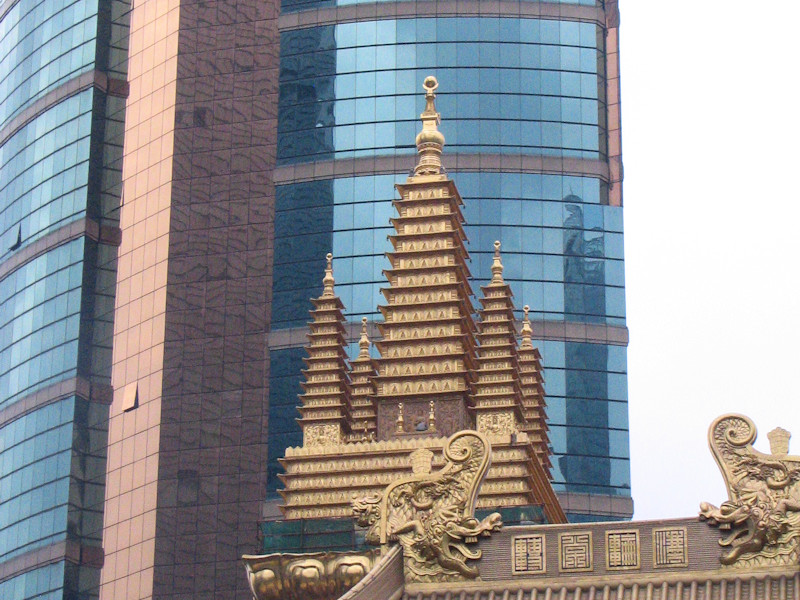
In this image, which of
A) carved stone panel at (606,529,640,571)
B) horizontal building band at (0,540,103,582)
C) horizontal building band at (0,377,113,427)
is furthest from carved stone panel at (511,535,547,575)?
horizontal building band at (0,377,113,427)

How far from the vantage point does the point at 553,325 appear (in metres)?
102

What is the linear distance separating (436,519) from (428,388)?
17.6 metres

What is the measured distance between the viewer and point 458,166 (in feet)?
340

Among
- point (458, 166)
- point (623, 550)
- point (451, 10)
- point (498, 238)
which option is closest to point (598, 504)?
point (498, 238)

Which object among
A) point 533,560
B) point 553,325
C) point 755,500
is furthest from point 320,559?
point 553,325

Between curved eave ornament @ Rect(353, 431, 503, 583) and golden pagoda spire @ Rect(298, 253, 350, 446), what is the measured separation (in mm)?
21720

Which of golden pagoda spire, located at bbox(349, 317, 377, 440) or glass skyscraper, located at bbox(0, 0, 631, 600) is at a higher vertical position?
glass skyscraper, located at bbox(0, 0, 631, 600)

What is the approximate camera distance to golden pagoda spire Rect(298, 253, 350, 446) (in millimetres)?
56625

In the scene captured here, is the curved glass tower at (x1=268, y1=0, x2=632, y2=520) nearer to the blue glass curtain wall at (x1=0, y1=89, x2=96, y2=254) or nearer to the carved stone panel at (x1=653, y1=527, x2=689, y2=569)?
the blue glass curtain wall at (x1=0, y1=89, x2=96, y2=254)

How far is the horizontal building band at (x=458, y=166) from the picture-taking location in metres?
104

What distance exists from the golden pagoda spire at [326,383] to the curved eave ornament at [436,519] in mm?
21720

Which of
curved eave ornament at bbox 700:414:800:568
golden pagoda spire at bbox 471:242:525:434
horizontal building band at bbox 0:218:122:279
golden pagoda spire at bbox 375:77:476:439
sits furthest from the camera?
horizontal building band at bbox 0:218:122:279

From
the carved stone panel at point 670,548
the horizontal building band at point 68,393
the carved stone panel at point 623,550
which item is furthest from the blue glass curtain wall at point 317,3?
the carved stone panel at point 670,548

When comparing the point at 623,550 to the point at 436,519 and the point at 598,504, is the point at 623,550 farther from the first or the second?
the point at 598,504
